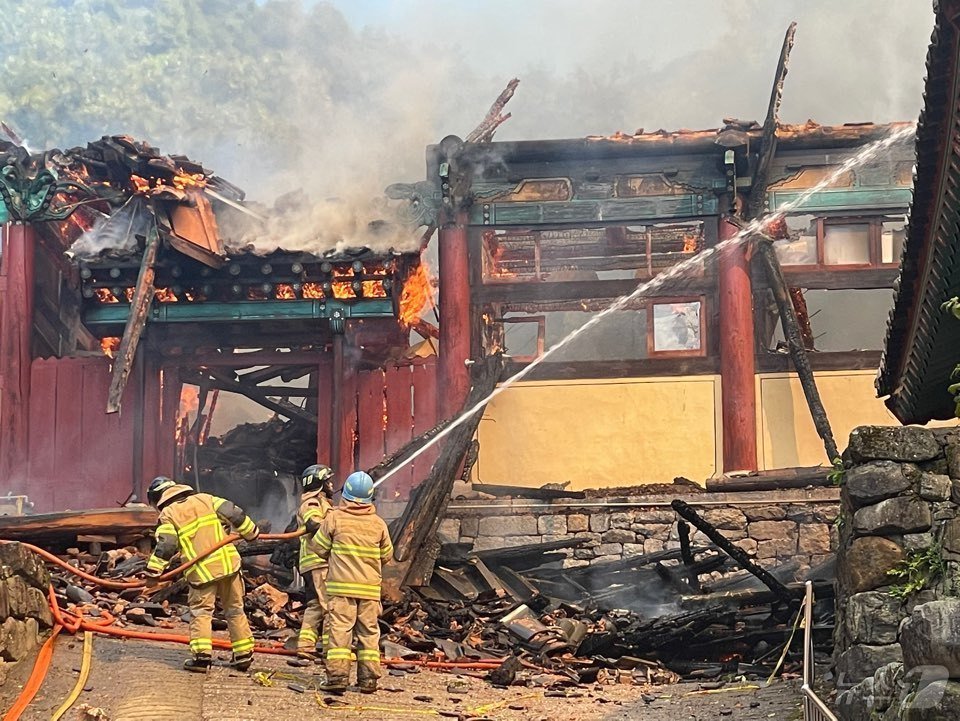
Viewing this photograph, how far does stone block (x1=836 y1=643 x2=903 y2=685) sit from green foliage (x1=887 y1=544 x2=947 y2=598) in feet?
1.22

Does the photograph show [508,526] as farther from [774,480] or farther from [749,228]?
[749,228]

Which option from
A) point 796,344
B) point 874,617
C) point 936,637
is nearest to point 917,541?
point 874,617

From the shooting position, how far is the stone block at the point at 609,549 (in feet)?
49.9

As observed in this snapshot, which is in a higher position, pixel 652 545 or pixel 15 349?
pixel 15 349

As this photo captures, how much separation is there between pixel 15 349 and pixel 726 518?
11069 mm

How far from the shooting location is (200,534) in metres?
9.30

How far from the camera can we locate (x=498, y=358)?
1675 centimetres

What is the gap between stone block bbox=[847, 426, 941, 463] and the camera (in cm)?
785

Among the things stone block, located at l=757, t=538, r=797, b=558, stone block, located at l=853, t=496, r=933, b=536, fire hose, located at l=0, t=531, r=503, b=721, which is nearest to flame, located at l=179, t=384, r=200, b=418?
fire hose, located at l=0, t=531, r=503, b=721

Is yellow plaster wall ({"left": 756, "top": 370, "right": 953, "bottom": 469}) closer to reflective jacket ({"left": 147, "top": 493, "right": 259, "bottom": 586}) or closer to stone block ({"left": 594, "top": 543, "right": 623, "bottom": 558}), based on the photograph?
stone block ({"left": 594, "top": 543, "right": 623, "bottom": 558})

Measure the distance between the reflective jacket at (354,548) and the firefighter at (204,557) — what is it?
683mm

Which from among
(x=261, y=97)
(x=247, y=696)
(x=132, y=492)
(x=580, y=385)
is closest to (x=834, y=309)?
(x=580, y=385)

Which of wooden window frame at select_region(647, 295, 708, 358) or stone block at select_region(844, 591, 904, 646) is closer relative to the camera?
stone block at select_region(844, 591, 904, 646)

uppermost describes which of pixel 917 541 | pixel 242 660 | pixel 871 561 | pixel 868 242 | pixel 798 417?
pixel 868 242
